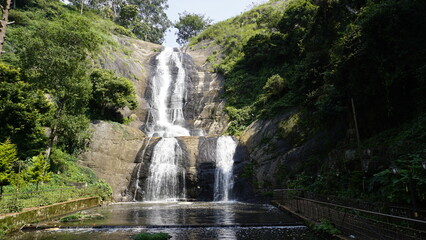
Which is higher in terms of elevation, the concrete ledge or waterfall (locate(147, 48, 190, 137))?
waterfall (locate(147, 48, 190, 137))

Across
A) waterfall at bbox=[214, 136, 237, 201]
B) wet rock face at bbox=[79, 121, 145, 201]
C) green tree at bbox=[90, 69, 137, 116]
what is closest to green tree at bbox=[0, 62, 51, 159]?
wet rock face at bbox=[79, 121, 145, 201]

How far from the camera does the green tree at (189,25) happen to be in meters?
85.5

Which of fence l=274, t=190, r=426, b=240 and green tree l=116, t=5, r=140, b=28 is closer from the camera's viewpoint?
fence l=274, t=190, r=426, b=240

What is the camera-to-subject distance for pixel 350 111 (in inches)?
627

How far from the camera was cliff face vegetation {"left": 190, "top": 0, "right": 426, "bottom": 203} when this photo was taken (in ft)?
37.6

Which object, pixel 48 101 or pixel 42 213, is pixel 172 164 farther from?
pixel 42 213

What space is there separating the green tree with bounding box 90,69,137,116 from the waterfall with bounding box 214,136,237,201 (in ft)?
42.7

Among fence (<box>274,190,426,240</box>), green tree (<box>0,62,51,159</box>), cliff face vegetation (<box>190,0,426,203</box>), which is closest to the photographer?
fence (<box>274,190,426,240</box>)

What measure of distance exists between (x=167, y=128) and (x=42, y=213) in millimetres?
22906

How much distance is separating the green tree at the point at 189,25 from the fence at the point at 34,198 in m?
75.7

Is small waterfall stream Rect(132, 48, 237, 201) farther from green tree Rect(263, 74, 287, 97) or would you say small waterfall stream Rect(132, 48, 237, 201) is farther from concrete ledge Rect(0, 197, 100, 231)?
green tree Rect(263, 74, 287, 97)

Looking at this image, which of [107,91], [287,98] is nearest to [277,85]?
[287,98]

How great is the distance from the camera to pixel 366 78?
559 inches

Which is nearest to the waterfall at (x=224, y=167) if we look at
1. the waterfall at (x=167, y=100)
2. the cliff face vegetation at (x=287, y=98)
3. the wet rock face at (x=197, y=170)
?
the wet rock face at (x=197, y=170)
